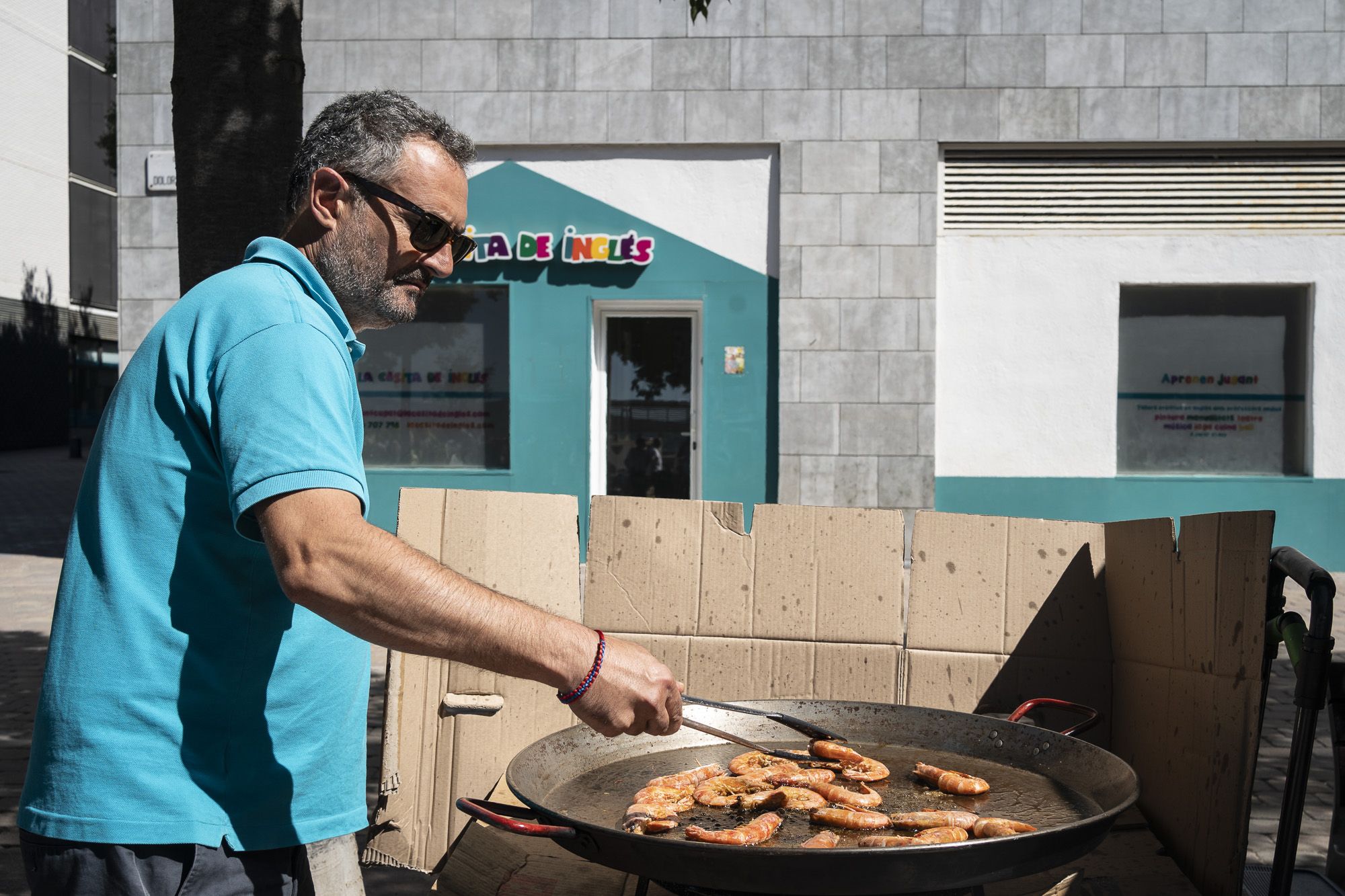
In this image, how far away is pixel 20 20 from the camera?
103ft

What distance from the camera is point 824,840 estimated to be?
2.48 metres

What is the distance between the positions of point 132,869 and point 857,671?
2627mm

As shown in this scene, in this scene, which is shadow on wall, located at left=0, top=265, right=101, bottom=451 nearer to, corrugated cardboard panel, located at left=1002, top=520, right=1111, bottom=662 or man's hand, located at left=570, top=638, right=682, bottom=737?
corrugated cardboard panel, located at left=1002, top=520, right=1111, bottom=662

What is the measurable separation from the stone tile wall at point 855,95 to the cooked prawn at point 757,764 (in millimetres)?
7637

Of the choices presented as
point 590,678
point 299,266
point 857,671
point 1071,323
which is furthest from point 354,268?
point 1071,323

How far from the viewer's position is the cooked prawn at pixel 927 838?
2.37m

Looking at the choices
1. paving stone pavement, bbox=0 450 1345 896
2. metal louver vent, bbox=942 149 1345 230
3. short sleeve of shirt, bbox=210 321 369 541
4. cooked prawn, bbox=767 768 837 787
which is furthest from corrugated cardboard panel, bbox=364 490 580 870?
metal louver vent, bbox=942 149 1345 230

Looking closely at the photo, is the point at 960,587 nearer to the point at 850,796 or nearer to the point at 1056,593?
the point at 1056,593

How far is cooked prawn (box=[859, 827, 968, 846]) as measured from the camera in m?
2.37

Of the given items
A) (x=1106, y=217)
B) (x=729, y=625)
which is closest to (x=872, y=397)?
(x=1106, y=217)

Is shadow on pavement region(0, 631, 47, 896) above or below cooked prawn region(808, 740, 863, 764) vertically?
below

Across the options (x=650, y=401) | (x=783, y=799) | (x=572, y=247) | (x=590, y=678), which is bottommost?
(x=783, y=799)

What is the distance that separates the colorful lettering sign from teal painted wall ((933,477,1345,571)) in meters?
3.64

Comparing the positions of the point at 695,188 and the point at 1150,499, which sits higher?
the point at 695,188
